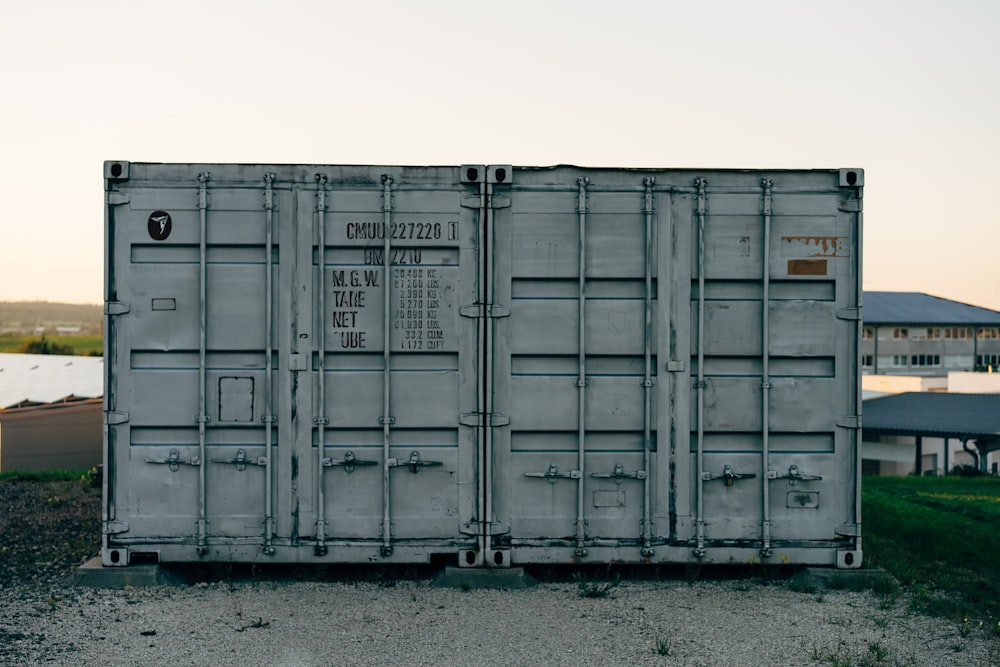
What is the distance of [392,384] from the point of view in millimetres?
9117

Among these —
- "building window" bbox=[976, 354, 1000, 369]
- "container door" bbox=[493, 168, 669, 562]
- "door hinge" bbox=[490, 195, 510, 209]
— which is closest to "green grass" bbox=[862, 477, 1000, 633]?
"container door" bbox=[493, 168, 669, 562]

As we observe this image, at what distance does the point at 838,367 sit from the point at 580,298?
2718mm

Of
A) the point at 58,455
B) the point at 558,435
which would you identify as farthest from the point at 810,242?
the point at 58,455

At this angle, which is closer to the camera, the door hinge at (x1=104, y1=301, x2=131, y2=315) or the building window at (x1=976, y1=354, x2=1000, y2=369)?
the door hinge at (x1=104, y1=301, x2=131, y2=315)

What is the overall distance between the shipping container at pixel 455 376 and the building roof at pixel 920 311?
243ft

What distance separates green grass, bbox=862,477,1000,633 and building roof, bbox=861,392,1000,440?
19196 mm

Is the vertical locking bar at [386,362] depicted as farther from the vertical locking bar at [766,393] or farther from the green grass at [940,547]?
the green grass at [940,547]

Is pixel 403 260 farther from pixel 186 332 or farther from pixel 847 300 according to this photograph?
pixel 847 300

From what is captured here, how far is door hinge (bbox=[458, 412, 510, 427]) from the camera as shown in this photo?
9062 mm

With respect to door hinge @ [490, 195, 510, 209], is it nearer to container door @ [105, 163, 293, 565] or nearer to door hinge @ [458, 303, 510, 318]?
door hinge @ [458, 303, 510, 318]

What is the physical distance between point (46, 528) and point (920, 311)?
83.0 m

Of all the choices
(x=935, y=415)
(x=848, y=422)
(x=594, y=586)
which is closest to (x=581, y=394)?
(x=594, y=586)

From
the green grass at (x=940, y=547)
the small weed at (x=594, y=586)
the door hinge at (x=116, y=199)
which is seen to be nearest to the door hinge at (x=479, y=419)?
the small weed at (x=594, y=586)

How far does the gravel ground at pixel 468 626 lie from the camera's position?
23.9 feet
